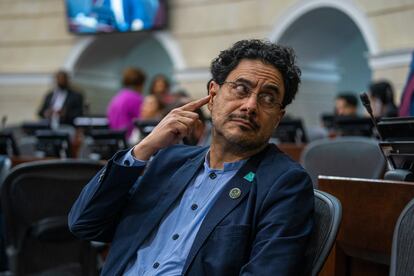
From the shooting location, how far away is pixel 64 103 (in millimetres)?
5957

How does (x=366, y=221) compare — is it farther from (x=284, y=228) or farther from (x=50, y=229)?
(x=50, y=229)

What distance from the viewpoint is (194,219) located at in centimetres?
144

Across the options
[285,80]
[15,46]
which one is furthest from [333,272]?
[15,46]

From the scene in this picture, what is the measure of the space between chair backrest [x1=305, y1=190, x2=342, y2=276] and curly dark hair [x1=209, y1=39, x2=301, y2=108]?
327mm

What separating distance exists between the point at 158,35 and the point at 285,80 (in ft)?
21.0

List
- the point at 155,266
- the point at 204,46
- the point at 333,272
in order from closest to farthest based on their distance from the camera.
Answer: the point at 155,266 → the point at 333,272 → the point at 204,46

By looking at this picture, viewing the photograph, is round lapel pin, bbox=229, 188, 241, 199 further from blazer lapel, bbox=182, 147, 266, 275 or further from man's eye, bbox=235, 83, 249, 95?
man's eye, bbox=235, 83, 249, 95

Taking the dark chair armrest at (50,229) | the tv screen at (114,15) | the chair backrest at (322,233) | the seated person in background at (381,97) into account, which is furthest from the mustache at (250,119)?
the tv screen at (114,15)

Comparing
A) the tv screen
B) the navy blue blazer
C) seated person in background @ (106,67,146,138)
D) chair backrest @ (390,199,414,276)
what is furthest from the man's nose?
the tv screen

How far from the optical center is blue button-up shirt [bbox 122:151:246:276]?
1.42m

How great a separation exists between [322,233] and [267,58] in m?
0.48

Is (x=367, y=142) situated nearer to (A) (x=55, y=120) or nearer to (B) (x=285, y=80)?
(B) (x=285, y=80)

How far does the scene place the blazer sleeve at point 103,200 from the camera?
1.51 m

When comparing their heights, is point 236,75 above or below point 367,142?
above
